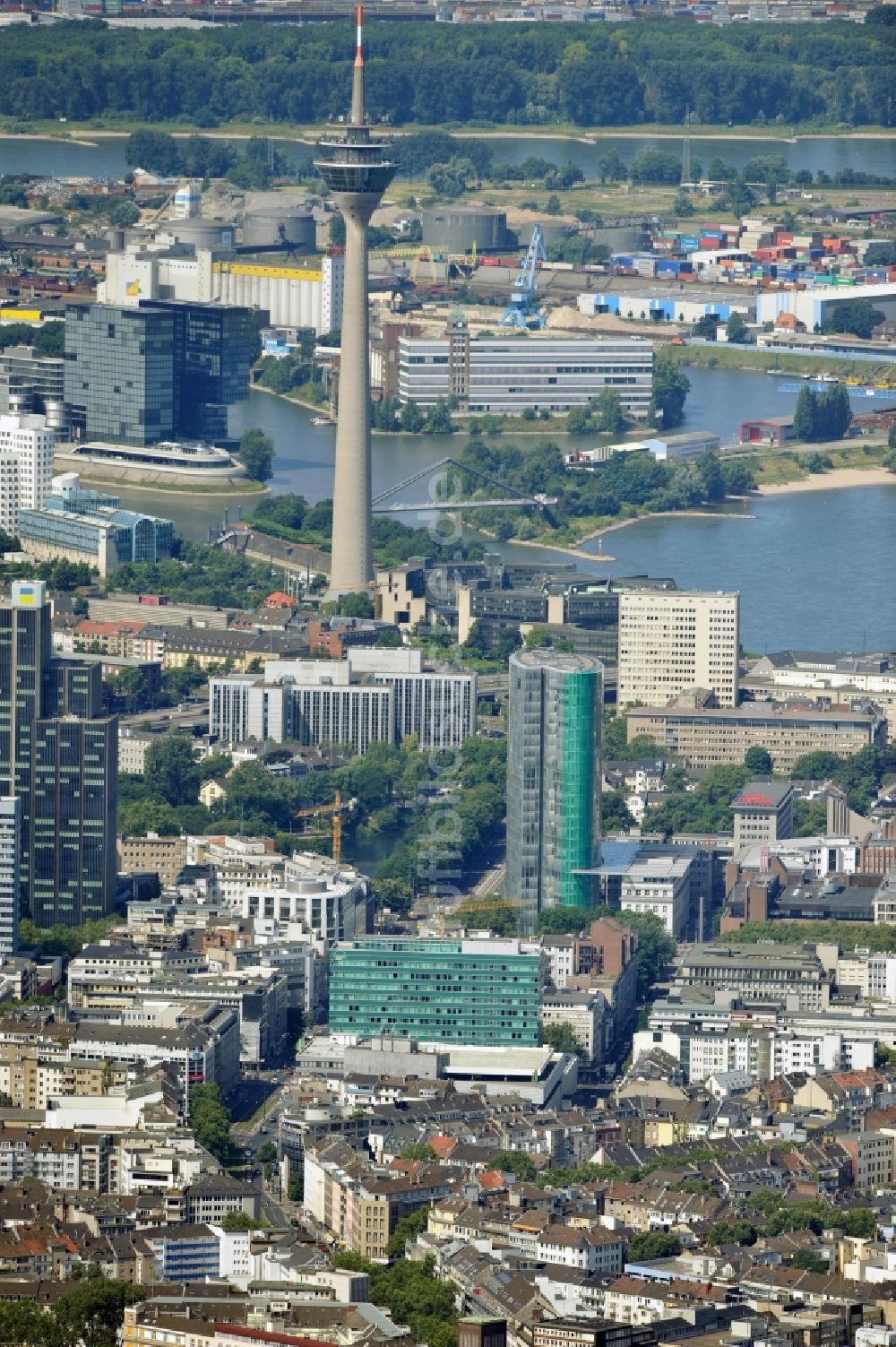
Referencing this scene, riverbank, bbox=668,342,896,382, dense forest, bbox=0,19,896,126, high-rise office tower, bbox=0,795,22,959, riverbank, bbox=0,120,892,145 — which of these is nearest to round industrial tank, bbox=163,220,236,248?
riverbank, bbox=668,342,896,382

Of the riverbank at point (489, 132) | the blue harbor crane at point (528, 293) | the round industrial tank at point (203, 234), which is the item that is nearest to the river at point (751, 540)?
the blue harbor crane at point (528, 293)

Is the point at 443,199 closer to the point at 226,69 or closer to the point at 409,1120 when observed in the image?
the point at 226,69

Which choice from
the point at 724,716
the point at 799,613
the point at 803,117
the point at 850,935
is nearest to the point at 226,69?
the point at 803,117

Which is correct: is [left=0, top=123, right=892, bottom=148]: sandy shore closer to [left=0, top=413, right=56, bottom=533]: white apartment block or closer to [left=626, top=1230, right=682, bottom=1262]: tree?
Answer: [left=0, top=413, right=56, bottom=533]: white apartment block

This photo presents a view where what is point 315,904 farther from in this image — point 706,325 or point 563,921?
point 706,325

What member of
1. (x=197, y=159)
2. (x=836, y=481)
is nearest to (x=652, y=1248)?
(x=836, y=481)

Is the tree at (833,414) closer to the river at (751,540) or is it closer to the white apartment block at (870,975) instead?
the river at (751,540)
